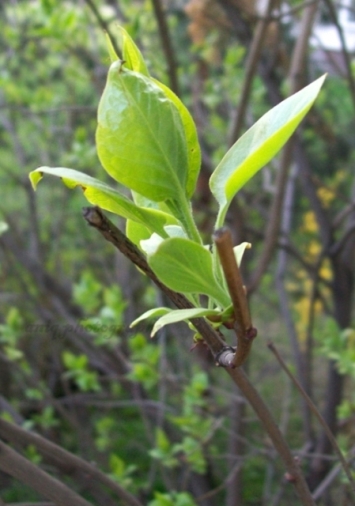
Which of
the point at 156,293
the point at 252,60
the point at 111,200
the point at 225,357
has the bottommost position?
the point at 156,293

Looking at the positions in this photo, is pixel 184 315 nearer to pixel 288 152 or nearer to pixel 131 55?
pixel 131 55

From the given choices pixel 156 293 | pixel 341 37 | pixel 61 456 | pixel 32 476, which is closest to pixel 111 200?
pixel 32 476

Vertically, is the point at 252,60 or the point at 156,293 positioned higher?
the point at 252,60

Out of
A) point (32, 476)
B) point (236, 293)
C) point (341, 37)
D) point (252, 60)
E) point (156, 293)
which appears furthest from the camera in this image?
point (156, 293)

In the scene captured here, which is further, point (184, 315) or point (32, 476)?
point (32, 476)

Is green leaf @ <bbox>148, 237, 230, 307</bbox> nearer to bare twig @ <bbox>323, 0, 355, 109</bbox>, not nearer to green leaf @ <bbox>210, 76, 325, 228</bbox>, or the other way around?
green leaf @ <bbox>210, 76, 325, 228</bbox>

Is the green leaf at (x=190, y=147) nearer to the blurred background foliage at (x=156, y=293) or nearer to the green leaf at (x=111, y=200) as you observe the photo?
the green leaf at (x=111, y=200)

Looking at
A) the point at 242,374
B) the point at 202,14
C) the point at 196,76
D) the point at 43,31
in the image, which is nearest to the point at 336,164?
the point at 196,76

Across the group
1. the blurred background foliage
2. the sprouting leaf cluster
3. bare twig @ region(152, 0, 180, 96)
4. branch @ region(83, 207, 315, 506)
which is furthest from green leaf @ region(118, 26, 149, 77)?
bare twig @ region(152, 0, 180, 96)
